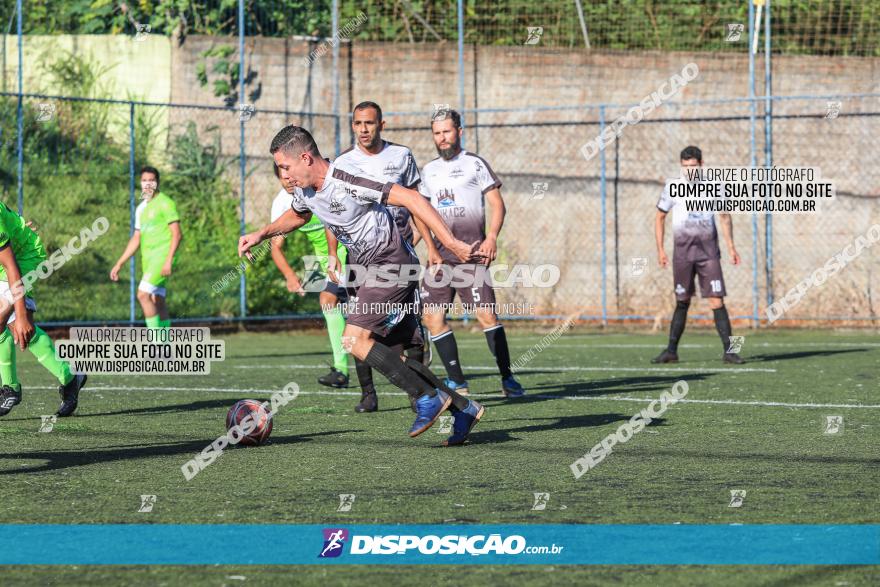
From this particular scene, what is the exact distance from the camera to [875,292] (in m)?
18.1

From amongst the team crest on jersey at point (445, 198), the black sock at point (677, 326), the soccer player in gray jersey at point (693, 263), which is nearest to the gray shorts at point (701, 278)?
the soccer player in gray jersey at point (693, 263)

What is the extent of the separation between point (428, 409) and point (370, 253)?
3.27ft

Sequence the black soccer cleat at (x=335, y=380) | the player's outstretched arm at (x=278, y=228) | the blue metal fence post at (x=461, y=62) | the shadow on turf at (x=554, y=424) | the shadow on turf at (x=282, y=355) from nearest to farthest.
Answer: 1. the player's outstretched arm at (x=278, y=228)
2. the shadow on turf at (x=554, y=424)
3. the black soccer cleat at (x=335, y=380)
4. the shadow on turf at (x=282, y=355)
5. the blue metal fence post at (x=461, y=62)

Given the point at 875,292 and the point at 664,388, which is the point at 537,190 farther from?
the point at 664,388

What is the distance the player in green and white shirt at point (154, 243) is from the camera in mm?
14352

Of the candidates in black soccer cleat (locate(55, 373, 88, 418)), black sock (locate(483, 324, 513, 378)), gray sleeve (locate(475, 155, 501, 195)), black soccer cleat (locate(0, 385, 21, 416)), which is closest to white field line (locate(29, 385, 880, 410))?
black sock (locate(483, 324, 513, 378))

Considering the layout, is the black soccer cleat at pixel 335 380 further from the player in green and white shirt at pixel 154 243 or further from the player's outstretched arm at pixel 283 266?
the player in green and white shirt at pixel 154 243

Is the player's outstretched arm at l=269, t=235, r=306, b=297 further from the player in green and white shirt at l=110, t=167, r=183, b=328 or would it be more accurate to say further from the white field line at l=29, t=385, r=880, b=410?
the player in green and white shirt at l=110, t=167, r=183, b=328

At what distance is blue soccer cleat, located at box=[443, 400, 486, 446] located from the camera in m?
7.71

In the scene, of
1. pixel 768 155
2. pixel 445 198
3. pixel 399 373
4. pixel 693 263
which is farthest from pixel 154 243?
pixel 768 155

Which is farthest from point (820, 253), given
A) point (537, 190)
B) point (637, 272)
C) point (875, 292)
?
point (537, 190)

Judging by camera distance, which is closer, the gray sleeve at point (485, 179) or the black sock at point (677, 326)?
the gray sleeve at point (485, 179)

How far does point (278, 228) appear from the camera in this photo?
798 cm

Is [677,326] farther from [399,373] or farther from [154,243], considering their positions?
[399,373]
